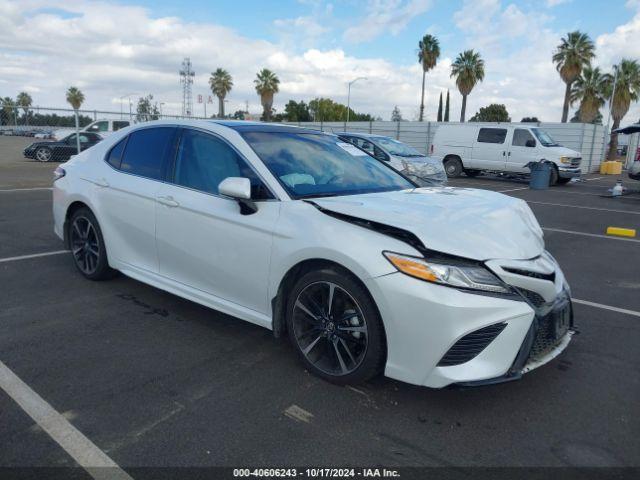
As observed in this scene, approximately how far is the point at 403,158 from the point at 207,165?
10.4 m

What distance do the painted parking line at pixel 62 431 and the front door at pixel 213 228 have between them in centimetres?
128

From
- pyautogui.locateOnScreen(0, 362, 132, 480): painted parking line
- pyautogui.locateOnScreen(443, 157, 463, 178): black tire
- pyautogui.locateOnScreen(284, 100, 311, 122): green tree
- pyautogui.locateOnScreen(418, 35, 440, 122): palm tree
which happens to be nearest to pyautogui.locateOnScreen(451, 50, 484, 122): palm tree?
pyautogui.locateOnScreen(418, 35, 440, 122): palm tree

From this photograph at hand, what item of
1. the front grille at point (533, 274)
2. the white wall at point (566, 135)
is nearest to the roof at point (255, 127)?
the front grille at point (533, 274)

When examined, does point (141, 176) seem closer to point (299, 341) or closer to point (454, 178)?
point (299, 341)

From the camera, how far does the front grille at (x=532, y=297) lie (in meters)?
2.88

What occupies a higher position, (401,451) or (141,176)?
(141,176)

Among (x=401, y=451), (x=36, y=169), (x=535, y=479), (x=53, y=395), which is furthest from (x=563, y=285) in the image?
(x=36, y=169)

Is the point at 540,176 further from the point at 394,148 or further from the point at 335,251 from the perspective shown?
the point at 335,251

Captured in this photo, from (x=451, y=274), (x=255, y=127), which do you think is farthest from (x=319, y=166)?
(x=451, y=274)

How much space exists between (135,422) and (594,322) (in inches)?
148

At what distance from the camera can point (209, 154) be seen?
12.8 feet

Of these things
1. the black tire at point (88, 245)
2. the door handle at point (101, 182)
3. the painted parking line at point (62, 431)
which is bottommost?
the painted parking line at point (62, 431)

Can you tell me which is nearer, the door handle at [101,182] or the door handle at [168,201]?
the door handle at [168,201]

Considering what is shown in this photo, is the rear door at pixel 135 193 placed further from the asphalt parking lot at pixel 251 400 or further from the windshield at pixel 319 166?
the windshield at pixel 319 166
